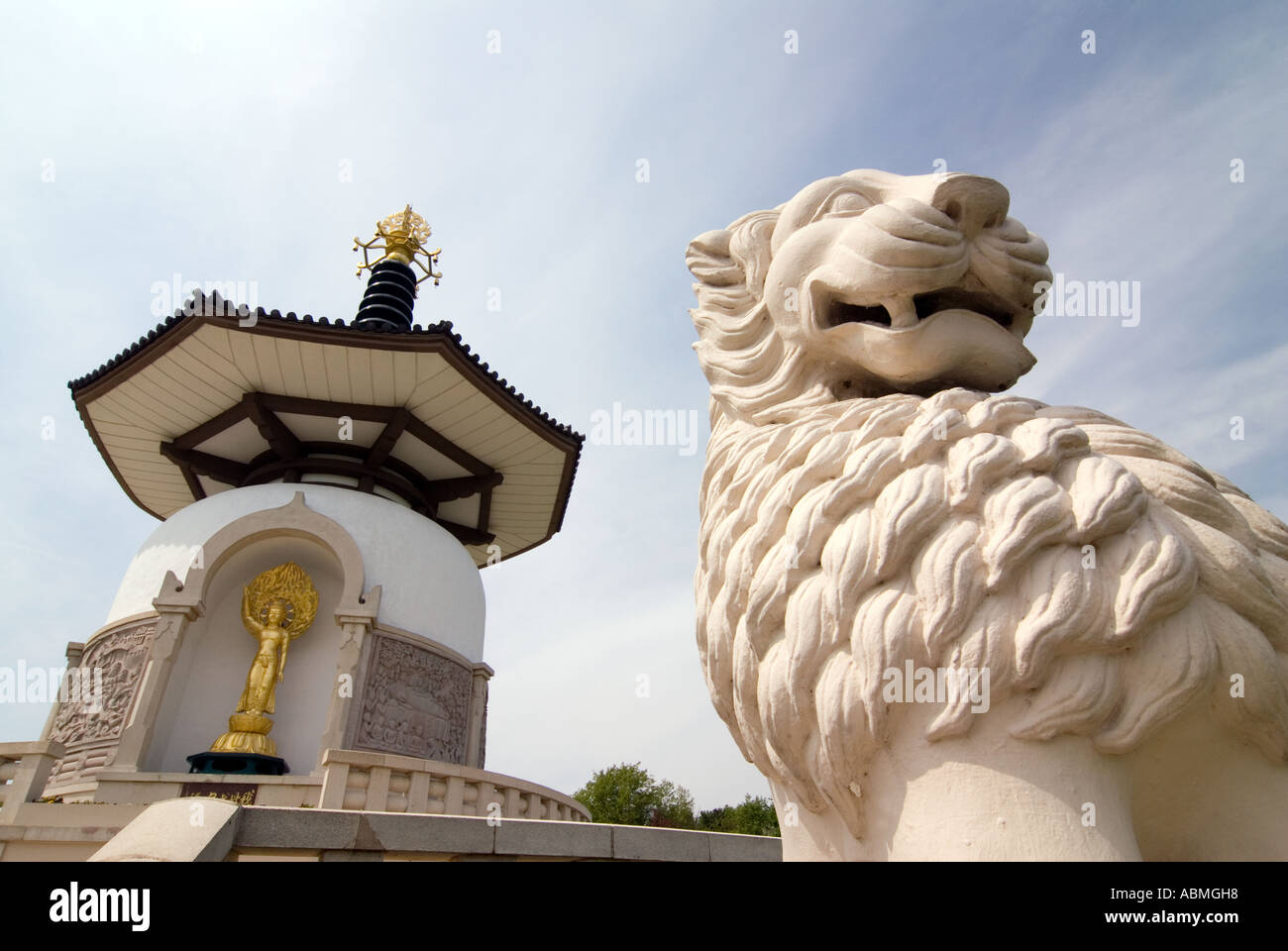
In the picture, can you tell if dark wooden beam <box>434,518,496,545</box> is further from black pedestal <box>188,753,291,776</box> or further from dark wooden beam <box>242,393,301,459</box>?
black pedestal <box>188,753,291,776</box>

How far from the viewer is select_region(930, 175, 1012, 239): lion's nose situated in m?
1.99

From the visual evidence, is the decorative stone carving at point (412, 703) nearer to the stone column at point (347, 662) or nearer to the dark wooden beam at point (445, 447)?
the stone column at point (347, 662)

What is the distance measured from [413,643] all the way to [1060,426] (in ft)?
28.2

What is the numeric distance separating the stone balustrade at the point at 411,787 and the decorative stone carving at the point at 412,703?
210 cm

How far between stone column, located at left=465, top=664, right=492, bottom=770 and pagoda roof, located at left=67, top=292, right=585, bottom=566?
7.84ft

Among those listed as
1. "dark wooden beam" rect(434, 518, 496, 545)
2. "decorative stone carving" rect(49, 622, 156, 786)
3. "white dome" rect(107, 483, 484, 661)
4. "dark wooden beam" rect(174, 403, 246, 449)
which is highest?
"dark wooden beam" rect(174, 403, 246, 449)

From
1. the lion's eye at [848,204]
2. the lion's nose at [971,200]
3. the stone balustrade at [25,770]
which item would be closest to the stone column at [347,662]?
the stone balustrade at [25,770]

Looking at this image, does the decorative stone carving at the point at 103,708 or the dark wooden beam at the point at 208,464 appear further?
the dark wooden beam at the point at 208,464

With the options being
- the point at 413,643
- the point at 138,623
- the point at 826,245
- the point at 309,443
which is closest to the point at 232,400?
the point at 309,443

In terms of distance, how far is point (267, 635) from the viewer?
8.80 m

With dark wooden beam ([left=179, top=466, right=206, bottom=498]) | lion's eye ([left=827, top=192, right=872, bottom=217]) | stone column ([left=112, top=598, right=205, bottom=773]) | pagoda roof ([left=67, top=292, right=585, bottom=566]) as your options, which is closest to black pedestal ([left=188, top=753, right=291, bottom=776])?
stone column ([left=112, top=598, right=205, bottom=773])

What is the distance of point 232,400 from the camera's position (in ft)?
31.4

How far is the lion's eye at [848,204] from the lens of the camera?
6.84ft
